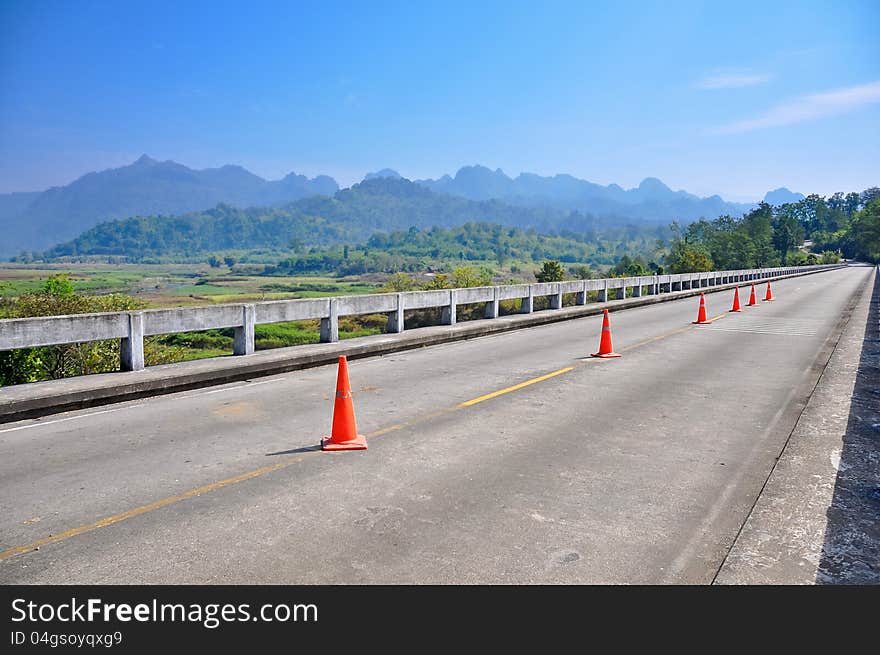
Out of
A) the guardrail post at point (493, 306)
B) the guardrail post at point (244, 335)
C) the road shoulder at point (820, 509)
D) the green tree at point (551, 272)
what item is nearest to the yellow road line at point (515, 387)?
the road shoulder at point (820, 509)

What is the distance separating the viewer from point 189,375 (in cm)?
1069

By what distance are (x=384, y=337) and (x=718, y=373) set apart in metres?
6.94

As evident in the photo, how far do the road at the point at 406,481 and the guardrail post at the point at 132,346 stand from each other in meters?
1.39

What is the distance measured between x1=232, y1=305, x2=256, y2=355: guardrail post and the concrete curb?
0.72ft

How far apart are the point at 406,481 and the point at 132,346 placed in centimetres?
658

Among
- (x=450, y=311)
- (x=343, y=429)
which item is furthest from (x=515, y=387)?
(x=450, y=311)

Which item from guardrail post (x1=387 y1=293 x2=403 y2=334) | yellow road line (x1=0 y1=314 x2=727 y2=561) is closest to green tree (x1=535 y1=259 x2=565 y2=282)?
guardrail post (x1=387 y1=293 x2=403 y2=334)

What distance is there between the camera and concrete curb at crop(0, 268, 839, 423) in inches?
353

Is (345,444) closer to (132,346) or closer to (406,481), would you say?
(406,481)

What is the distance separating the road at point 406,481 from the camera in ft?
14.8

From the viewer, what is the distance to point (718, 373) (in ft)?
39.6

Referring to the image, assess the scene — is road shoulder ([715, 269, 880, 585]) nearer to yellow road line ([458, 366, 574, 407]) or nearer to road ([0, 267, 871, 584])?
road ([0, 267, 871, 584])

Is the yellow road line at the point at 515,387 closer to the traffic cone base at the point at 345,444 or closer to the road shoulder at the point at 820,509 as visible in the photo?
the traffic cone base at the point at 345,444
